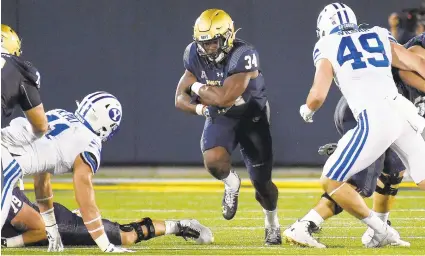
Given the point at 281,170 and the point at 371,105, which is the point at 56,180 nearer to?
the point at 281,170

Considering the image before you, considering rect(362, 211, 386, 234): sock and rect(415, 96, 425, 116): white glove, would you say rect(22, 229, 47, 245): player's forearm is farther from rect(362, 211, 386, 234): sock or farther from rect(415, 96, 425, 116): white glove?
rect(415, 96, 425, 116): white glove

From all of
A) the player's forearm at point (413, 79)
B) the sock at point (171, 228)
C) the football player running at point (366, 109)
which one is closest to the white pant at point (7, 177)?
the sock at point (171, 228)

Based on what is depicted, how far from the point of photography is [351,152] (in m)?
6.24

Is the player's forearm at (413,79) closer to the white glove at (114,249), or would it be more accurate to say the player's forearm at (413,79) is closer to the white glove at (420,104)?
the white glove at (420,104)

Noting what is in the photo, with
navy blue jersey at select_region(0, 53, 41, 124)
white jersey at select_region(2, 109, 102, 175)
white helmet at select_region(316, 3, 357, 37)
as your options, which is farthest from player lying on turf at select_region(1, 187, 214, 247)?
white helmet at select_region(316, 3, 357, 37)

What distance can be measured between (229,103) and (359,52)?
33.8 inches

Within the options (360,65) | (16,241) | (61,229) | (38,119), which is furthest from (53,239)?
(360,65)

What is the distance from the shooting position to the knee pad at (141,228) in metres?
6.62

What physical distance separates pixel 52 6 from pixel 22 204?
20.3 feet

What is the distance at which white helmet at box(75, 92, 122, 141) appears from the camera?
6410mm

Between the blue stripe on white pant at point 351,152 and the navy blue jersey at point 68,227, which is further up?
the blue stripe on white pant at point 351,152

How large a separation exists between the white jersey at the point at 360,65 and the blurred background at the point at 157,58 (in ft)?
19.1

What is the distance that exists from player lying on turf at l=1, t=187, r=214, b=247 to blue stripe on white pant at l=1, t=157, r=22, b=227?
25.6 inches

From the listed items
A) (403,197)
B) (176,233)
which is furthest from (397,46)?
(403,197)
